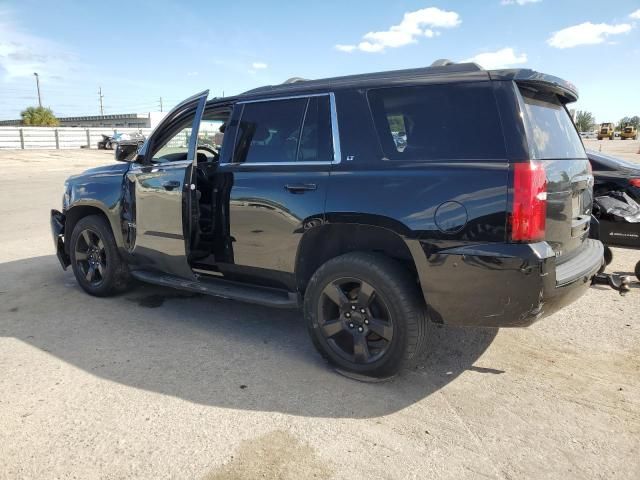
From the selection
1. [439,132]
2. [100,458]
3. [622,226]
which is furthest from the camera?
[622,226]

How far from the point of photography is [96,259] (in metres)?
5.13

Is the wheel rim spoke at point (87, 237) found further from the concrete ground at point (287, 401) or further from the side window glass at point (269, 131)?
the side window glass at point (269, 131)

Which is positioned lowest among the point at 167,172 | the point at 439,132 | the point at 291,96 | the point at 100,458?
the point at 100,458

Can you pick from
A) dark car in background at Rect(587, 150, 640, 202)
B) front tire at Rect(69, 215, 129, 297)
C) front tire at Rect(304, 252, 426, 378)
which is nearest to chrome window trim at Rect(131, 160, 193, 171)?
front tire at Rect(69, 215, 129, 297)

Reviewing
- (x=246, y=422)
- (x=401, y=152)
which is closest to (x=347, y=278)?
(x=401, y=152)

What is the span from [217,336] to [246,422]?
53.0 inches

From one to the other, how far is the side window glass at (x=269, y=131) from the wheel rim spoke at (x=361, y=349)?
4.56 ft

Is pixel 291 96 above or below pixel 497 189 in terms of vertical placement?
above

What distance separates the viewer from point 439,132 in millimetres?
3119

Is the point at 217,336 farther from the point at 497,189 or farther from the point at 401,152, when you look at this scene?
the point at 497,189

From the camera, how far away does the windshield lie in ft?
9.85

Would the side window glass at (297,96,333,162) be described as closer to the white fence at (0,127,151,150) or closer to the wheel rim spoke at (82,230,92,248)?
the wheel rim spoke at (82,230,92,248)

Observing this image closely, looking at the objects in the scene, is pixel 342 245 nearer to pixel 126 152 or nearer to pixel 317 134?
pixel 317 134

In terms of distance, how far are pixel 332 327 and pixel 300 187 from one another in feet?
3.28
